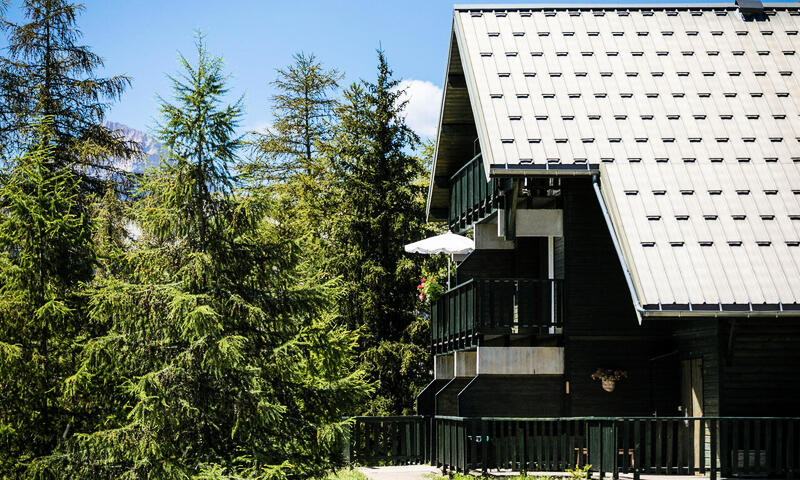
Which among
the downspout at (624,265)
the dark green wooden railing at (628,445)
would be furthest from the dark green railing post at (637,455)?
the downspout at (624,265)

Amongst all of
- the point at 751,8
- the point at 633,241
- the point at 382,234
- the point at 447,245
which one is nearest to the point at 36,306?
the point at 633,241

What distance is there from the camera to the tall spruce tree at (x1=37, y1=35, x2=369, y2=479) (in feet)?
45.1

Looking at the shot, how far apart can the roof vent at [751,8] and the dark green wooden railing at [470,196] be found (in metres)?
6.18

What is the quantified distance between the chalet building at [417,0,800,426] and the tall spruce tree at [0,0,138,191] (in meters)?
11.9

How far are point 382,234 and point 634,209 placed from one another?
17.1m

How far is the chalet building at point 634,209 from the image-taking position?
51.5 feet

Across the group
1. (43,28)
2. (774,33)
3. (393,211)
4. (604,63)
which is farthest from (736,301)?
(43,28)

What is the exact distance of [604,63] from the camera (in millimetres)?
19844

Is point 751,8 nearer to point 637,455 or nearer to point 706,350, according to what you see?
point 706,350

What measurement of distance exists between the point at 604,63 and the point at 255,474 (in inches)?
424

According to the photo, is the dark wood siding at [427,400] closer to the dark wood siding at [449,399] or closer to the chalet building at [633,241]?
the dark wood siding at [449,399]

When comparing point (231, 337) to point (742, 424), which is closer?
point (231, 337)

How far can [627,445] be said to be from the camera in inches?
610

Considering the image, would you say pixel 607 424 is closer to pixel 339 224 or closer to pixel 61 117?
pixel 339 224
